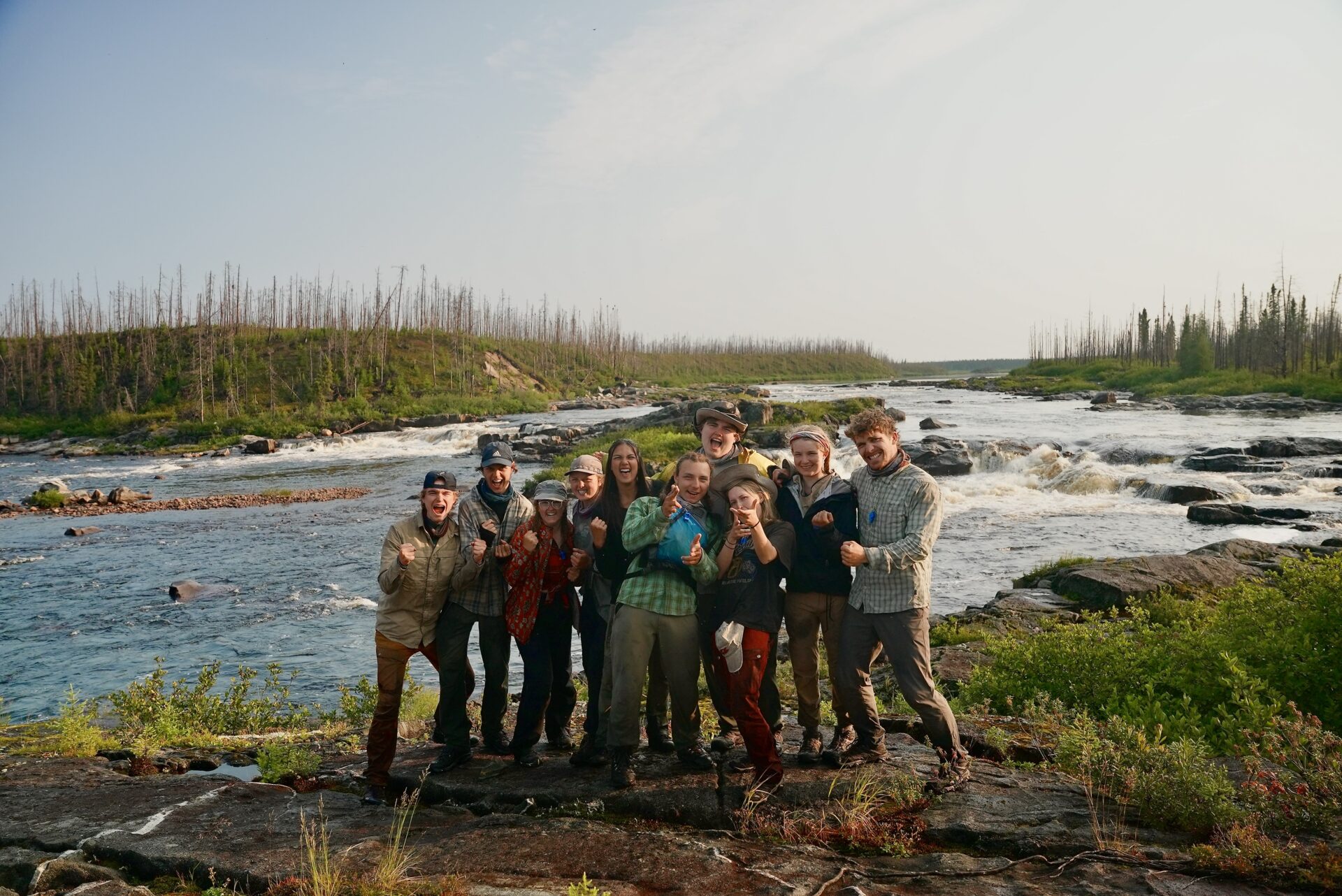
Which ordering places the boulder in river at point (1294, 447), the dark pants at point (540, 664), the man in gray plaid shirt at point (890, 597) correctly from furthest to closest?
1. the boulder in river at point (1294, 447)
2. the dark pants at point (540, 664)
3. the man in gray plaid shirt at point (890, 597)

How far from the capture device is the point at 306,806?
5484 millimetres

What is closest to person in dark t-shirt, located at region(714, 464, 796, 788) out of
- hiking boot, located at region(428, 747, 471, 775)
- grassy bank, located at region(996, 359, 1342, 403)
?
hiking boot, located at region(428, 747, 471, 775)

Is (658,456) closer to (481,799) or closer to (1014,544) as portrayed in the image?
(1014,544)

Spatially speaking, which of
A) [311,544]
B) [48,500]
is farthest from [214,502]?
[311,544]

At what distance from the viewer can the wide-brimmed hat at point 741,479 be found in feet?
18.3

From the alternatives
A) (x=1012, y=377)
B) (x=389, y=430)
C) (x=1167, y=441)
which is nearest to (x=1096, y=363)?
(x=1012, y=377)

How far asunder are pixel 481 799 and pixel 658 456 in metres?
23.2

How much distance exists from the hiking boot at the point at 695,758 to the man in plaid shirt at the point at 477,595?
1.57 meters

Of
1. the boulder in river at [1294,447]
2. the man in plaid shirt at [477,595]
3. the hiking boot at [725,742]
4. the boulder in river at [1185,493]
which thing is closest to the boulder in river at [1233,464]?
the boulder in river at [1294,447]

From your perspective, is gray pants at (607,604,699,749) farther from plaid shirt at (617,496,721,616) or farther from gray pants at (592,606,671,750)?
gray pants at (592,606,671,750)

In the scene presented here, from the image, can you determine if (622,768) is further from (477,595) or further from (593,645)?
(477,595)

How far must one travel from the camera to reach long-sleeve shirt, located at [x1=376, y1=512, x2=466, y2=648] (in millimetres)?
5871

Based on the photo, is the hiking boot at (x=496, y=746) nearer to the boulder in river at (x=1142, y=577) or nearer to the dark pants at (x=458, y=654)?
the dark pants at (x=458, y=654)

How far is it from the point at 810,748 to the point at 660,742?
1.12m
